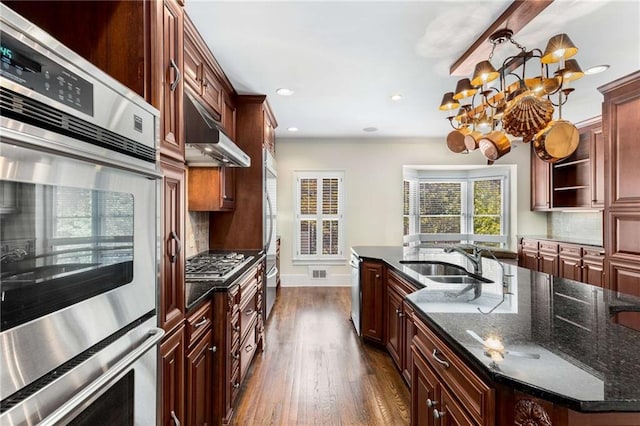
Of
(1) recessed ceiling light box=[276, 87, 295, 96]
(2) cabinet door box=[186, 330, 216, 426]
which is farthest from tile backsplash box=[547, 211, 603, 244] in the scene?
(2) cabinet door box=[186, 330, 216, 426]

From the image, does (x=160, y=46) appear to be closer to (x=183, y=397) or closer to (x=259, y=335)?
(x=183, y=397)

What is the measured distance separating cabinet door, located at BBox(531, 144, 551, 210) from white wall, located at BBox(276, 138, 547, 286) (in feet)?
1.63

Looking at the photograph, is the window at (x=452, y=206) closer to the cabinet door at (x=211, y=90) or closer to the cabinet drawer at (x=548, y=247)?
the cabinet drawer at (x=548, y=247)

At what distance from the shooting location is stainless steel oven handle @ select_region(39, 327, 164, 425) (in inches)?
27.2

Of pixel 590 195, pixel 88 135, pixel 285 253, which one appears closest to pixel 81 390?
pixel 88 135

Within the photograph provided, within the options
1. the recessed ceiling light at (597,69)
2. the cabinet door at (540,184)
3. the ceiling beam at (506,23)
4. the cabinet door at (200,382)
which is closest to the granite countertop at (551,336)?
the cabinet door at (200,382)

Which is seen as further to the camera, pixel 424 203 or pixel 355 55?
pixel 424 203

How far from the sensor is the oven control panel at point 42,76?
603 mm

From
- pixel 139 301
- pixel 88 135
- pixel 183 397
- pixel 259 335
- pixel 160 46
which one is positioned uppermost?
pixel 160 46

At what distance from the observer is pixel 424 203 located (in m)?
6.27

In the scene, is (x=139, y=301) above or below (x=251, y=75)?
below

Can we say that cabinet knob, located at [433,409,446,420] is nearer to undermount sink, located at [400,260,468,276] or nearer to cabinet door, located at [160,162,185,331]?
cabinet door, located at [160,162,185,331]

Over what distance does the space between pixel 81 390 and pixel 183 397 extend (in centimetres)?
89

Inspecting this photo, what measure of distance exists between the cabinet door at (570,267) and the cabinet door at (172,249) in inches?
195
